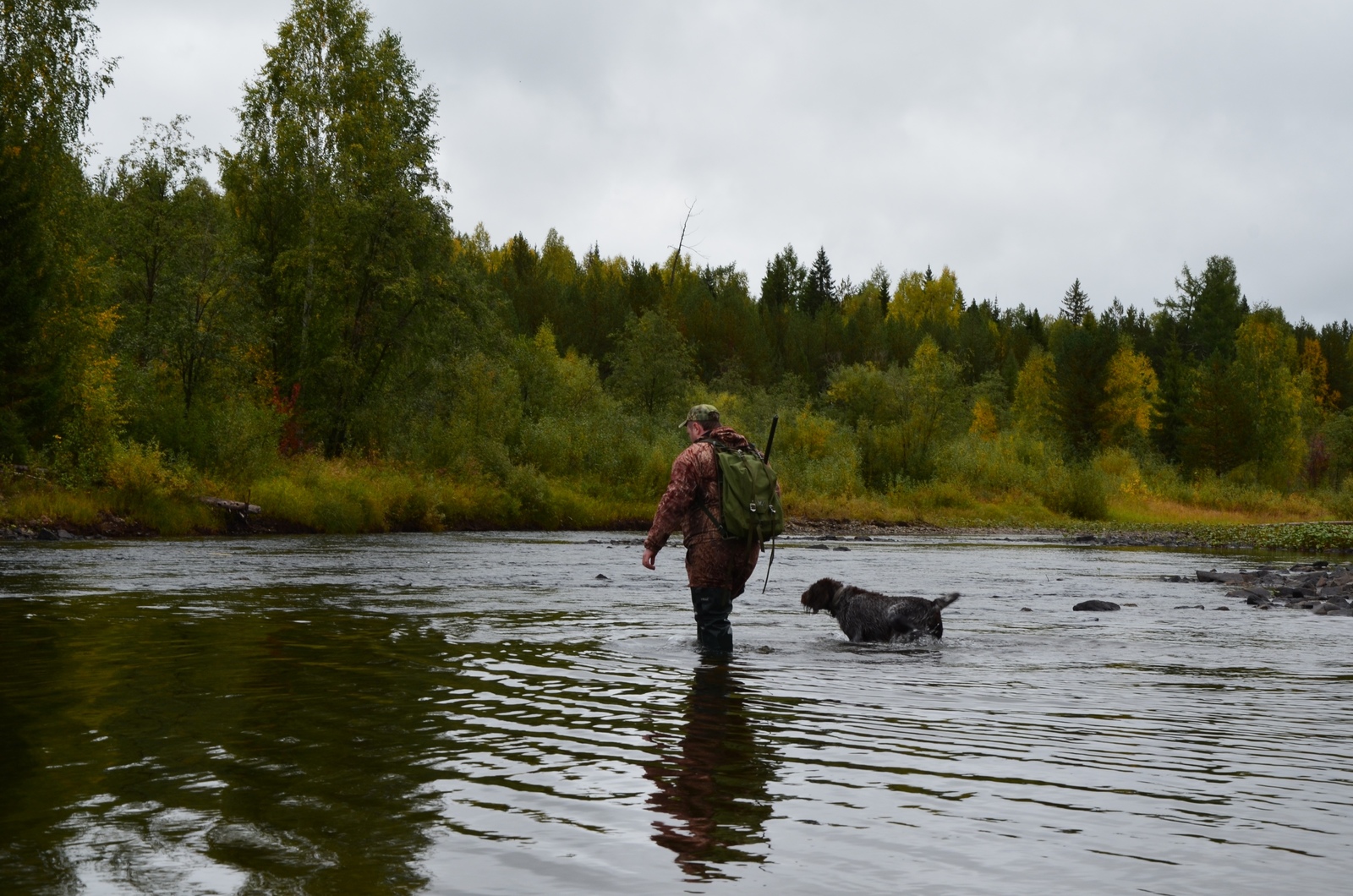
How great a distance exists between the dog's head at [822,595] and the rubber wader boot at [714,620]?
7.33ft

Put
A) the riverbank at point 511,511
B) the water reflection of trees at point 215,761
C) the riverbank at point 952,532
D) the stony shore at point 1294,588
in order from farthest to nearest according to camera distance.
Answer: the riverbank at point 511,511, the riverbank at point 952,532, the stony shore at point 1294,588, the water reflection of trees at point 215,761

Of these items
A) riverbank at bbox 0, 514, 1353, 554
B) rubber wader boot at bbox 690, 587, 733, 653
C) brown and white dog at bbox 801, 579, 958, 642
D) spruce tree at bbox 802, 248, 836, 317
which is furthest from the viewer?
spruce tree at bbox 802, 248, 836, 317

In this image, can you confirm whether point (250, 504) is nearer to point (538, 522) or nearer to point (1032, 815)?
point (538, 522)

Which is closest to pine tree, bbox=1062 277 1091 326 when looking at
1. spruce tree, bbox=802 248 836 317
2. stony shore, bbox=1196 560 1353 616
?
spruce tree, bbox=802 248 836 317

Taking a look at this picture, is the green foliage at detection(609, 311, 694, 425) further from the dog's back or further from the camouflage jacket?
the camouflage jacket

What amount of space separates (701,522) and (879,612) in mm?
2818

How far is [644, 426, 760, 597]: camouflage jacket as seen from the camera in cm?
968

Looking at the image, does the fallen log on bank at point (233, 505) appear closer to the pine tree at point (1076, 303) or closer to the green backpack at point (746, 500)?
the green backpack at point (746, 500)

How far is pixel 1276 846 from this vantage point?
4555mm

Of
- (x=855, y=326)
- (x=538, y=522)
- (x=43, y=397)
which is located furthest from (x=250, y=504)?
(x=855, y=326)

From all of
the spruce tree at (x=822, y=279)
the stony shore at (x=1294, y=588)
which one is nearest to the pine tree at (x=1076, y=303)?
the spruce tree at (x=822, y=279)

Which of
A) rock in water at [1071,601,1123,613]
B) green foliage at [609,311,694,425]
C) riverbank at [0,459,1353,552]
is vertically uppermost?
green foliage at [609,311,694,425]

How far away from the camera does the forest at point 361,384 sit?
95.2 feet

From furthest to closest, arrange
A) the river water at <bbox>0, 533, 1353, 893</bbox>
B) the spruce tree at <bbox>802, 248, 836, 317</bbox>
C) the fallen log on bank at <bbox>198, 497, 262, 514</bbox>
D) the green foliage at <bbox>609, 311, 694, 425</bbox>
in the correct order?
the spruce tree at <bbox>802, 248, 836, 317</bbox> < the green foliage at <bbox>609, 311, 694, 425</bbox> < the fallen log on bank at <bbox>198, 497, 262, 514</bbox> < the river water at <bbox>0, 533, 1353, 893</bbox>
